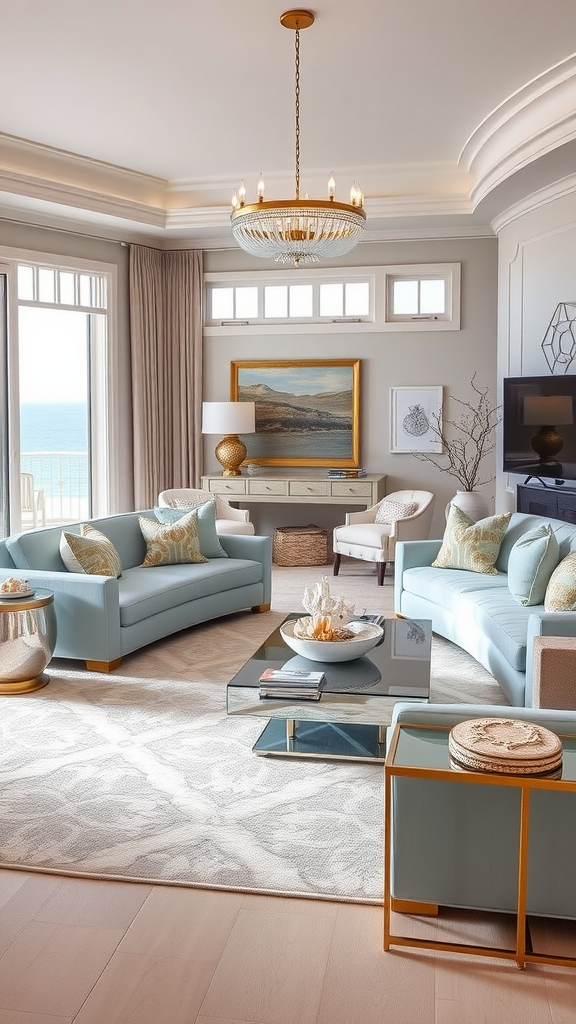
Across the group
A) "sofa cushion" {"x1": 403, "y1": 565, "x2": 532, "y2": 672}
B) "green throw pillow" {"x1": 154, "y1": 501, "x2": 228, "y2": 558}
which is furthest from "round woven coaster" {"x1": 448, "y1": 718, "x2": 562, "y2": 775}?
"green throw pillow" {"x1": 154, "y1": 501, "x2": 228, "y2": 558}

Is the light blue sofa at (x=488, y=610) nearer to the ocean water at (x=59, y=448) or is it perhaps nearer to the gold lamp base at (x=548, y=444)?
the gold lamp base at (x=548, y=444)

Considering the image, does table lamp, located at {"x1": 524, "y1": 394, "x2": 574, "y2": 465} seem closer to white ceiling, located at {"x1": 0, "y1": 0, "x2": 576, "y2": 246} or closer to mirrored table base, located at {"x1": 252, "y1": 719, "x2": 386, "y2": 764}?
white ceiling, located at {"x1": 0, "y1": 0, "x2": 576, "y2": 246}

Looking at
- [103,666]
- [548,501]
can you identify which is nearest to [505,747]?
[103,666]

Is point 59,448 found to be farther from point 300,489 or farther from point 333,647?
point 333,647

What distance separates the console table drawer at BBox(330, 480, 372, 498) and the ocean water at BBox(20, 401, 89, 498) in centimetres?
231

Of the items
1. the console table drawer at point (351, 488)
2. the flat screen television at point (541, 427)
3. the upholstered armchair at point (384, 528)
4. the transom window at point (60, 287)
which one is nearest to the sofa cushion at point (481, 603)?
the upholstered armchair at point (384, 528)

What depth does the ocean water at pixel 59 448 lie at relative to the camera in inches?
304

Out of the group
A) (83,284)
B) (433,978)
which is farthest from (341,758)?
(83,284)

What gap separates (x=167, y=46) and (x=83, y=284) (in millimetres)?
3369

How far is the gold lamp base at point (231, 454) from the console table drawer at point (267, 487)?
0.96 feet

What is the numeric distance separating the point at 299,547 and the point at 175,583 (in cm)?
283

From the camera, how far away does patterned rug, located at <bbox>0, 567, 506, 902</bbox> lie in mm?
2715

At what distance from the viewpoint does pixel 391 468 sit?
27.0 feet

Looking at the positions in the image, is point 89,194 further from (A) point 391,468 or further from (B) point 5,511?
(A) point 391,468
